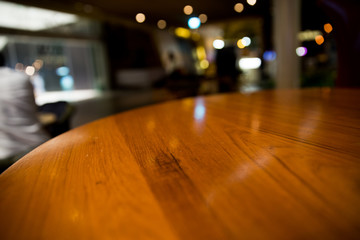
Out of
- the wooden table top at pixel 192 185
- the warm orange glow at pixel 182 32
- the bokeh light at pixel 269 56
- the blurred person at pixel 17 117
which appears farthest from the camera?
the warm orange glow at pixel 182 32

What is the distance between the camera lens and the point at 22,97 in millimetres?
1669

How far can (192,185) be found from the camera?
281 millimetres

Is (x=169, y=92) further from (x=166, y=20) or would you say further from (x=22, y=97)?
(x=166, y=20)

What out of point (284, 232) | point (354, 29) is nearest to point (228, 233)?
point (284, 232)

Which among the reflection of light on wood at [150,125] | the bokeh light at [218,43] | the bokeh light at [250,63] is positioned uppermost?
the bokeh light at [218,43]

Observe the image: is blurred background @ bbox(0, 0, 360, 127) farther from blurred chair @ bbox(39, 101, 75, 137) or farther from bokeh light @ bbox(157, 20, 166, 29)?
blurred chair @ bbox(39, 101, 75, 137)

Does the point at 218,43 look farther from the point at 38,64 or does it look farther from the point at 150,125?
the point at 150,125

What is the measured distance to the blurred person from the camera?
1.63m

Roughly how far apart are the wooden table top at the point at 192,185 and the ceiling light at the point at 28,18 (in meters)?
8.54

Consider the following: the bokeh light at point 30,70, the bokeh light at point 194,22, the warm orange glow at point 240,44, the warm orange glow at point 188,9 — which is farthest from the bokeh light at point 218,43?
the bokeh light at point 30,70

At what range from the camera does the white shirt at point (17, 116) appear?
1634mm

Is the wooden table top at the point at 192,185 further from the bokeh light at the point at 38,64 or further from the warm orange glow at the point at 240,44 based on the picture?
the warm orange glow at the point at 240,44

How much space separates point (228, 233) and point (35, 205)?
20cm

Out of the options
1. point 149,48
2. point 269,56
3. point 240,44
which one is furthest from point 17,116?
point 240,44
